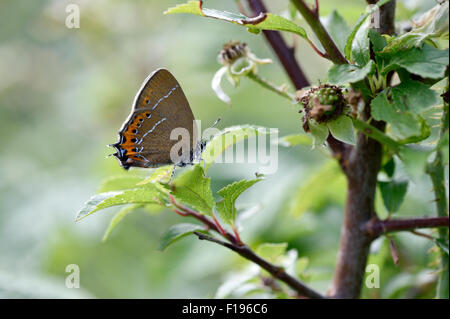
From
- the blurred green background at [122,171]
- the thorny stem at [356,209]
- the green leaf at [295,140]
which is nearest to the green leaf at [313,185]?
the blurred green background at [122,171]

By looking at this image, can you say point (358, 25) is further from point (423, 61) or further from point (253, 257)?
point (253, 257)

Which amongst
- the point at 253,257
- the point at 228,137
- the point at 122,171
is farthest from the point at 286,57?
the point at 122,171

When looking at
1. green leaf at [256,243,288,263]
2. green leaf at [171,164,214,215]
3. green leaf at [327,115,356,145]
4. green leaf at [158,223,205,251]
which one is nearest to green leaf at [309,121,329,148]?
green leaf at [327,115,356,145]

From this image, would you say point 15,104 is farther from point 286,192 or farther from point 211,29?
point 286,192

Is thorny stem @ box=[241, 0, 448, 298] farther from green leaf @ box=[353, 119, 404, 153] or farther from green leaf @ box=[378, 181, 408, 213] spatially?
green leaf @ box=[353, 119, 404, 153]

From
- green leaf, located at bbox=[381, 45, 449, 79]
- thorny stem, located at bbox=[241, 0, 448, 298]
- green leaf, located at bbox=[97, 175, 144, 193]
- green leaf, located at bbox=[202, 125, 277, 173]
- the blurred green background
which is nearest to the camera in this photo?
green leaf, located at bbox=[381, 45, 449, 79]

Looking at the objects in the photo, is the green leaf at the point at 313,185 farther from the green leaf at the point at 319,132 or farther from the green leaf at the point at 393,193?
the green leaf at the point at 319,132

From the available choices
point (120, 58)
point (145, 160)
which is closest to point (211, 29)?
point (120, 58)
